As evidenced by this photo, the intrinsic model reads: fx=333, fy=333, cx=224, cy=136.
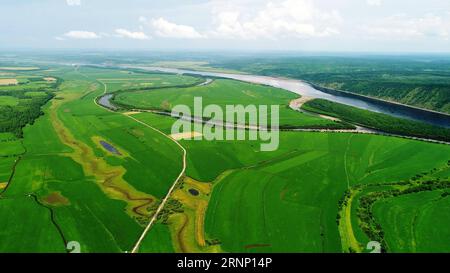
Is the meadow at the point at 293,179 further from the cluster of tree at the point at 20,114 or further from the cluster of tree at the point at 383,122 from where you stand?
the cluster of tree at the point at 20,114

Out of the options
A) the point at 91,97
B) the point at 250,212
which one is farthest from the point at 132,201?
the point at 91,97

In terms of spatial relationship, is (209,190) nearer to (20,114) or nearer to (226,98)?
(20,114)

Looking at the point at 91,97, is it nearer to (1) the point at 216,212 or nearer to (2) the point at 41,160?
(2) the point at 41,160

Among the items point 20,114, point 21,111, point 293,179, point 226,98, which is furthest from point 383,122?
point 21,111

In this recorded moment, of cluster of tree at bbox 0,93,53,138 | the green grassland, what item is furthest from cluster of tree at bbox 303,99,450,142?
cluster of tree at bbox 0,93,53,138

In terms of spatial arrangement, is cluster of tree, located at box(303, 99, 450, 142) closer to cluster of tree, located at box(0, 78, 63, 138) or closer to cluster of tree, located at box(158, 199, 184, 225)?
cluster of tree, located at box(158, 199, 184, 225)

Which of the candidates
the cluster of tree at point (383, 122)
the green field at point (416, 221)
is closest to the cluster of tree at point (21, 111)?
the green field at point (416, 221)
